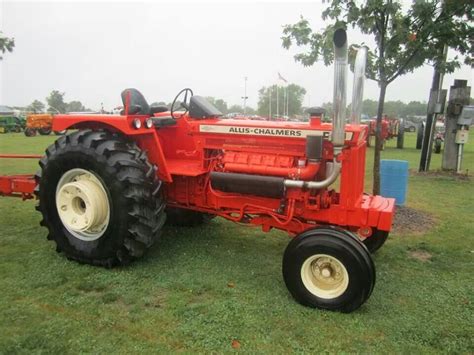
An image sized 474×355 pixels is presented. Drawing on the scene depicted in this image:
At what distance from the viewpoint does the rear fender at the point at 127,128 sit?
13.4ft

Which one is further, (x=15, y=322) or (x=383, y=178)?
(x=383, y=178)

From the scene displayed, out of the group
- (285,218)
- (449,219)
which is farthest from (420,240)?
(285,218)

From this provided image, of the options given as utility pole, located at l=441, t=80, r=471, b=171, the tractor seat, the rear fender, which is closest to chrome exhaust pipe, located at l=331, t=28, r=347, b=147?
the rear fender

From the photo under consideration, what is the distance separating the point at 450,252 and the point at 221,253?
2.60 m

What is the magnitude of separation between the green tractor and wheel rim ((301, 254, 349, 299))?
26.6 meters

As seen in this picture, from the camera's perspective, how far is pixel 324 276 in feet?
11.2

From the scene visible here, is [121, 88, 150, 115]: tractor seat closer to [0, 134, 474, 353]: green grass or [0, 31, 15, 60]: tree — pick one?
[0, 134, 474, 353]: green grass

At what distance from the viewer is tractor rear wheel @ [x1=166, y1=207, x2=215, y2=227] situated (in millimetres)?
5277

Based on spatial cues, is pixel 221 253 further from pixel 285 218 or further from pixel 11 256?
pixel 11 256

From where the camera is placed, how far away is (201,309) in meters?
3.32

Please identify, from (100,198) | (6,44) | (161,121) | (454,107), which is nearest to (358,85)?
(161,121)

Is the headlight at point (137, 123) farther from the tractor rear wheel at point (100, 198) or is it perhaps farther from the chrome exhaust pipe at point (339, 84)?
the chrome exhaust pipe at point (339, 84)

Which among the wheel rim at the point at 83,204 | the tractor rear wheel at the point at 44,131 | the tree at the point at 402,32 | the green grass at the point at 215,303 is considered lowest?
the tractor rear wheel at the point at 44,131

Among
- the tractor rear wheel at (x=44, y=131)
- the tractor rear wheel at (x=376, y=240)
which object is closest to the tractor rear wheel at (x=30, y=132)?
the tractor rear wheel at (x=44, y=131)
